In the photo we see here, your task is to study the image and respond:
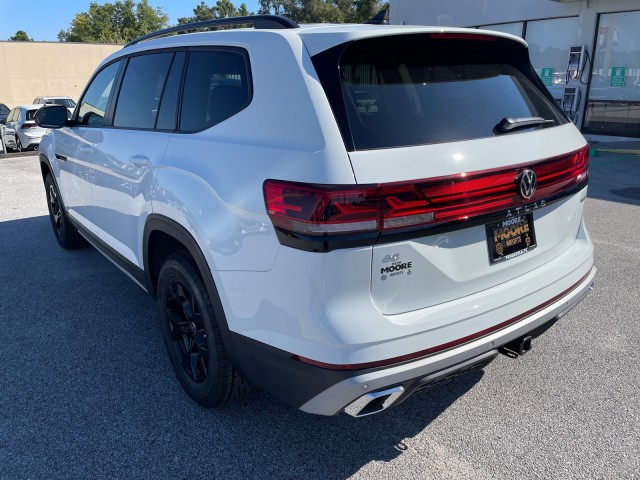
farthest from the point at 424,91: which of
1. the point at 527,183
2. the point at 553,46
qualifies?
the point at 553,46

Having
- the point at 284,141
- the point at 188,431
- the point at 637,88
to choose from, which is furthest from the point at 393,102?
the point at 637,88

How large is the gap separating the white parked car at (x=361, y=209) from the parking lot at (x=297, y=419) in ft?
0.95

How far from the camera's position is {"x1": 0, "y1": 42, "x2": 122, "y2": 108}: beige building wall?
107ft

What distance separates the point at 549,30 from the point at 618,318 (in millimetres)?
12361

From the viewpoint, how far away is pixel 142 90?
3420 mm

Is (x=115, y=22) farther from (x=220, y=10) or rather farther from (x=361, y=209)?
(x=361, y=209)

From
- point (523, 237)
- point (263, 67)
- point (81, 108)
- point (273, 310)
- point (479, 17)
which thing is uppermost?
point (479, 17)

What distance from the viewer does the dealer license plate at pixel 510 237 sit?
7.26 feet

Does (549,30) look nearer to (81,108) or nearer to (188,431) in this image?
(81,108)

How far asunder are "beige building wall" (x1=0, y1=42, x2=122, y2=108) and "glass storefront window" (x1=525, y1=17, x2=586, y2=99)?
29.0 meters

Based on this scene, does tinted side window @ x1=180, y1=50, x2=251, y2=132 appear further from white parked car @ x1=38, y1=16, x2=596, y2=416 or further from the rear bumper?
the rear bumper

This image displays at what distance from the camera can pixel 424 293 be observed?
80.7 inches

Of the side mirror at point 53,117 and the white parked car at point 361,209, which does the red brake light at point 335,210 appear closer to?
the white parked car at point 361,209

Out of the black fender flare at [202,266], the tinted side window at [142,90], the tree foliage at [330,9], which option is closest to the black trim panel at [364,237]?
the black fender flare at [202,266]
